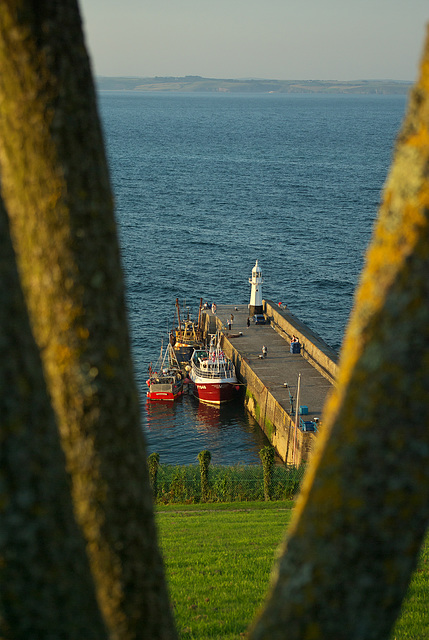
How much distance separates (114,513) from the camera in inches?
116

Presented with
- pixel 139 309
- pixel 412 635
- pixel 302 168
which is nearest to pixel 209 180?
pixel 302 168

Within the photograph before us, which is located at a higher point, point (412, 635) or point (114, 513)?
point (114, 513)

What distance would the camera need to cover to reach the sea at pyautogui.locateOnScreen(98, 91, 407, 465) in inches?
1419

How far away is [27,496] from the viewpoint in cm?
232

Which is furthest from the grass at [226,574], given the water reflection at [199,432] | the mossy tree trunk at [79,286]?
the water reflection at [199,432]

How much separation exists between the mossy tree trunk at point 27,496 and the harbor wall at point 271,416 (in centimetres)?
2380

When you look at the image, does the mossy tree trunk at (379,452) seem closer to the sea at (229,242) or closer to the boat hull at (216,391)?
the sea at (229,242)

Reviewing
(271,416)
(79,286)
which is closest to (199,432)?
(271,416)

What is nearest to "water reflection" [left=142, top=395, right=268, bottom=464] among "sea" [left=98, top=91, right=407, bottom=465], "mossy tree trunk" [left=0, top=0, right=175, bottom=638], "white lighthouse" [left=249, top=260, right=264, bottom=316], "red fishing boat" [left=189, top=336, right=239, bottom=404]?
"sea" [left=98, top=91, right=407, bottom=465]

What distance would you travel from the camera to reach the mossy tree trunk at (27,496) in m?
2.29

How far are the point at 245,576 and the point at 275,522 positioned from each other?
190 inches

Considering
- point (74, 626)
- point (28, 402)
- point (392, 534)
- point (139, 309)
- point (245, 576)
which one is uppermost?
point (28, 402)

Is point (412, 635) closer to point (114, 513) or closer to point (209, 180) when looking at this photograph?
point (114, 513)

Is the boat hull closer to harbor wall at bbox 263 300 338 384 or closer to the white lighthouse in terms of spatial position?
harbor wall at bbox 263 300 338 384
